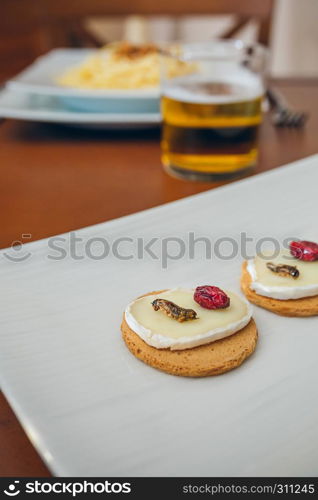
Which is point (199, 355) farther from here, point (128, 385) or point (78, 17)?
point (78, 17)

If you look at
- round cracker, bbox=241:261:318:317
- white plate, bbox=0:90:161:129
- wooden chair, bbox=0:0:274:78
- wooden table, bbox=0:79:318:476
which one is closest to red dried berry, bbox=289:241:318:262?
round cracker, bbox=241:261:318:317

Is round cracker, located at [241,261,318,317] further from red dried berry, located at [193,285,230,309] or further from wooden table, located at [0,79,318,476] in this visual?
wooden table, located at [0,79,318,476]

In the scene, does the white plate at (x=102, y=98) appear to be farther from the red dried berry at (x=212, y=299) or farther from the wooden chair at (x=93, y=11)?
the wooden chair at (x=93, y=11)

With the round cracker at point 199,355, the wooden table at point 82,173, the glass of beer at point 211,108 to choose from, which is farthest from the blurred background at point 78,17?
the round cracker at point 199,355

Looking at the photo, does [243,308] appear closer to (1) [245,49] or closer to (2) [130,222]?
(2) [130,222]

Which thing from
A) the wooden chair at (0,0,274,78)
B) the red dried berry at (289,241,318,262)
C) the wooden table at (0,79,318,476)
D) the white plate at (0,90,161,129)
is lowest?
the wooden table at (0,79,318,476)

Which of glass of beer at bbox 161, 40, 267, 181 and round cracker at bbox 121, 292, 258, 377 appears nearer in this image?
round cracker at bbox 121, 292, 258, 377
